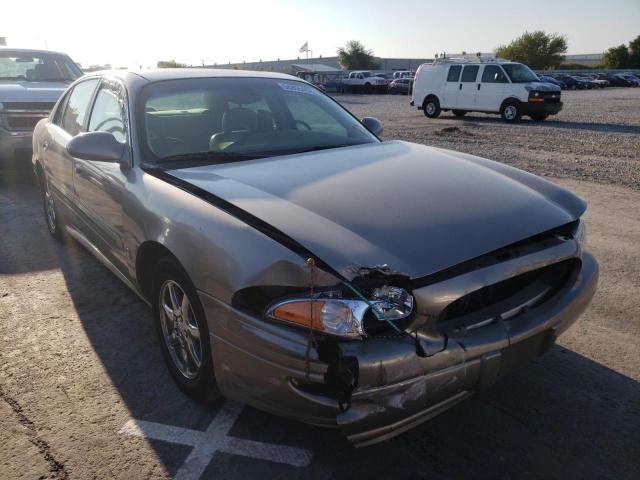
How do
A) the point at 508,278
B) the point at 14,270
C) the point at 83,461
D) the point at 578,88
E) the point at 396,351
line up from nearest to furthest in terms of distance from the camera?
the point at 396,351, the point at 508,278, the point at 83,461, the point at 14,270, the point at 578,88

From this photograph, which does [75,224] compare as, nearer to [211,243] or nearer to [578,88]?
[211,243]

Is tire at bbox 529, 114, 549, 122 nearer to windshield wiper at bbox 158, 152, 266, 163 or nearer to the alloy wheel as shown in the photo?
windshield wiper at bbox 158, 152, 266, 163

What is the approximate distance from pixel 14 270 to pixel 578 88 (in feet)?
168

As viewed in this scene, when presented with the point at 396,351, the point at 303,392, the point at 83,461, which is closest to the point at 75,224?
the point at 83,461

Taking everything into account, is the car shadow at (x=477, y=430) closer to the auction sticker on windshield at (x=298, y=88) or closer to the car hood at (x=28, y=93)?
the auction sticker on windshield at (x=298, y=88)

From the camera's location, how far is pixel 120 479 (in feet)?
7.20

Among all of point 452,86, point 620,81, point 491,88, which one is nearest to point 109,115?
point 491,88

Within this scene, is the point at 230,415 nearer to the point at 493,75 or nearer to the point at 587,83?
the point at 493,75

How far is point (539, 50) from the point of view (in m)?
74.6

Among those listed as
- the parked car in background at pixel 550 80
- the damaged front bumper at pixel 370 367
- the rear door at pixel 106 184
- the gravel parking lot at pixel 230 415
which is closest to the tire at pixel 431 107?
the parked car in background at pixel 550 80

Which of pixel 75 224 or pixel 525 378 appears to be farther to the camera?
pixel 75 224

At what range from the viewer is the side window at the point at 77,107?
4.11 m

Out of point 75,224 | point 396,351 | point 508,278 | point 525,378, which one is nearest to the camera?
point 396,351

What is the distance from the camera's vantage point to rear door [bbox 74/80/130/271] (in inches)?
123
